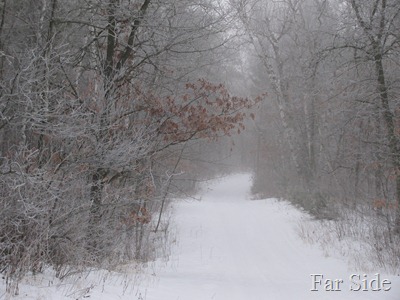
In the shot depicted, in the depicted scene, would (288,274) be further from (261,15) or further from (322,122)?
(261,15)

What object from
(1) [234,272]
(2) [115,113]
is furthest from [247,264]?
(2) [115,113]

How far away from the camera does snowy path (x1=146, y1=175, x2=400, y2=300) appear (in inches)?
258

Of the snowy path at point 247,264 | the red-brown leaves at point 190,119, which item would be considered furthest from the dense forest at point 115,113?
the snowy path at point 247,264

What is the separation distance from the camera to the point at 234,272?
8688mm

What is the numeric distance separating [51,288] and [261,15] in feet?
57.4

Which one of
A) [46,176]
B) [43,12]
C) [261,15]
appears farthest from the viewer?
[261,15]

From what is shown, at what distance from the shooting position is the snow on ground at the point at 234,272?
5.75 metres

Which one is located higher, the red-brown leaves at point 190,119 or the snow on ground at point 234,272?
the red-brown leaves at point 190,119

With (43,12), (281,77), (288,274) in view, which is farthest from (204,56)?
(281,77)

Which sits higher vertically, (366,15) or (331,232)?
(366,15)

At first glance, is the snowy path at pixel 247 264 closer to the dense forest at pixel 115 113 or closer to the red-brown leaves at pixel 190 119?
the dense forest at pixel 115 113

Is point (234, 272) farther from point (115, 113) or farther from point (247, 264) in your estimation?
point (115, 113)

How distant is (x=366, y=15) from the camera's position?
31.3 ft

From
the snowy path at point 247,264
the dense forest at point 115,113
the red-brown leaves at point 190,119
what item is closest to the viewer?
the dense forest at point 115,113
